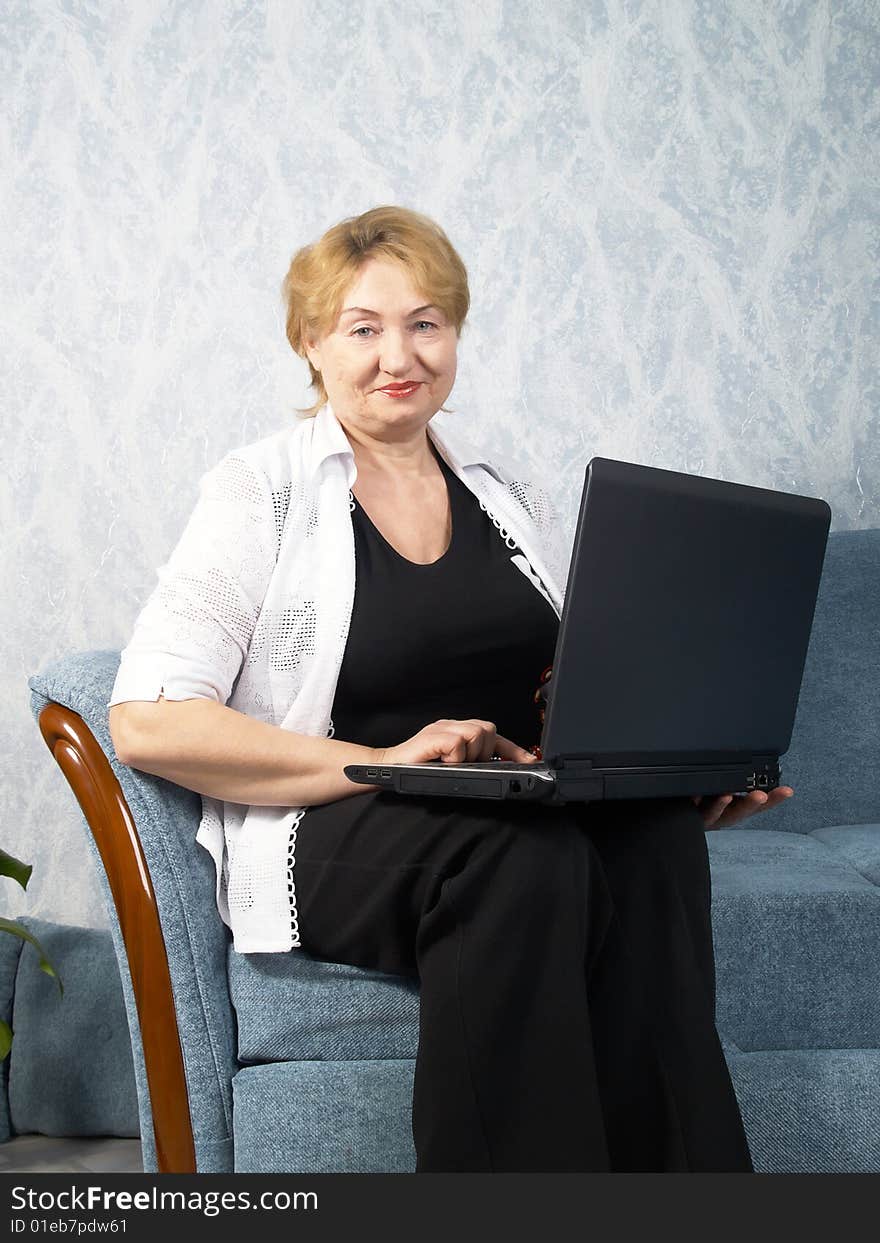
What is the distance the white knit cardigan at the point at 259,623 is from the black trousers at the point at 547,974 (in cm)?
10

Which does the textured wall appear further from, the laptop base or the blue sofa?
the laptop base

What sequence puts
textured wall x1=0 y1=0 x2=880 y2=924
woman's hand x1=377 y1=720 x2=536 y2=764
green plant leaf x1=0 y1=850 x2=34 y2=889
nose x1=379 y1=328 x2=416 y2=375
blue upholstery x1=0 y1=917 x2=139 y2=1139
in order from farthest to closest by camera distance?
textured wall x1=0 y1=0 x2=880 y2=924, blue upholstery x1=0 y1=917 x2=139 y2=1139, green plant leaf x1=0 y1=850 x2=34 y2=889, nose x1=379 y1=328 x2=416 y2=375, woman's hand x1=377 y1=720 x2=536 y2=764

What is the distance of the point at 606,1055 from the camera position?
1013 millimetres

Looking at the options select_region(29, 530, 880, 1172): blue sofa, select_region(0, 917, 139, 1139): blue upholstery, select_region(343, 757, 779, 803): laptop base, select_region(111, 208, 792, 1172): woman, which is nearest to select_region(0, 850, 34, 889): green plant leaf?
select_region(0, 917, 139, 1139): blue upholstery

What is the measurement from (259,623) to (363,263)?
0.47m

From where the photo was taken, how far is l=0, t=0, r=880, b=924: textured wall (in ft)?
7.09

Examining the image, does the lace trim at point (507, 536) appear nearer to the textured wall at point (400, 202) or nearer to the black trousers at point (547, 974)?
the black trousers at point (547, 974)

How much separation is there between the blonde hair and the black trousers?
0.63 m

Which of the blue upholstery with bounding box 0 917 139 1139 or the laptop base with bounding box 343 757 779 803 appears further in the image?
the blue upholstery with bounding box 0 917 139 1139

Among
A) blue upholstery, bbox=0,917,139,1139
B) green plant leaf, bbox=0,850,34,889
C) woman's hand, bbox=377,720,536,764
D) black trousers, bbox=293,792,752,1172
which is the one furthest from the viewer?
blue upholstery, bbox=0,917,139,1139

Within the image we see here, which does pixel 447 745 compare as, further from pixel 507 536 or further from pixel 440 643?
pixel 507 536

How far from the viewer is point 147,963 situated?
1223 mm

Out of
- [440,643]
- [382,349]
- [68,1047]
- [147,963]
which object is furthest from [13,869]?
[382,349]

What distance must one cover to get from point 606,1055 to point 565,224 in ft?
5.41
